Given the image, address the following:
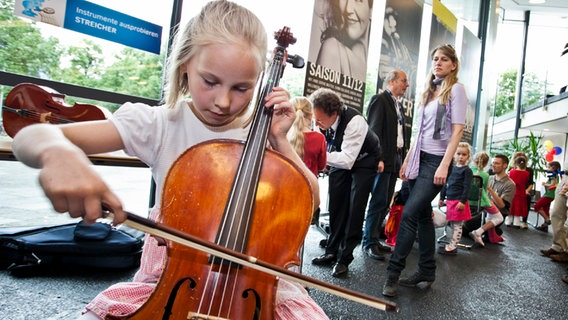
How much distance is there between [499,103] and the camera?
10094mm

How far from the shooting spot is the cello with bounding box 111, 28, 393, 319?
0.64 meters

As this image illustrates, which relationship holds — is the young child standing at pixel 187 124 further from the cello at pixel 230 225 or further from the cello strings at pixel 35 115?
the cello strings at pixel 35 115

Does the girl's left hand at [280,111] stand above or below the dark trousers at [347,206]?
above

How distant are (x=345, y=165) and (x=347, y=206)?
405 mm

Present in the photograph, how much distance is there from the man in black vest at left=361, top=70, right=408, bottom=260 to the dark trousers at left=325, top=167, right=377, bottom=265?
0.42 metres

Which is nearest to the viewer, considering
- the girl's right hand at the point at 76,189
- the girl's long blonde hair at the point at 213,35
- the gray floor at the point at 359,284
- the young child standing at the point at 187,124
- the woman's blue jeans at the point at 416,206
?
the girl's right hand at the point at 76,189

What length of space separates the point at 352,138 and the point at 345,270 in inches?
34.3

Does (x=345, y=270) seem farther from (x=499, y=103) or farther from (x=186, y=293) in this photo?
(x=499, y=103)

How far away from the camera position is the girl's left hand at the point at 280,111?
3.15 feet

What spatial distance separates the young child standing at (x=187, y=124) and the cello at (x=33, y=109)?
1.27 m

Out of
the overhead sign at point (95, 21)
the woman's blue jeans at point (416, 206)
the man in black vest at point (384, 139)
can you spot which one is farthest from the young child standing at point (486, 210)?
the overhead sign at point (95, 21)

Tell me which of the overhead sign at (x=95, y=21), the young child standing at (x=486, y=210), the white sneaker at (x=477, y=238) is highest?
the overhead sign at (x=95, y=21)

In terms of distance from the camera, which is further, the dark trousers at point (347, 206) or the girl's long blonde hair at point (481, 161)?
the girl's long blonde hair at point (481, 161)

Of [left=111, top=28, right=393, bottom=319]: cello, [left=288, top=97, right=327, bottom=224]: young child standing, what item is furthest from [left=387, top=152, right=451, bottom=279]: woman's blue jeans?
[left=111, top=28, right=393, bottom=319]: cello
